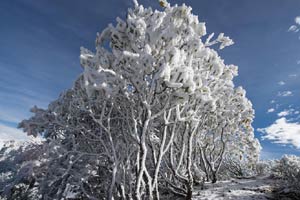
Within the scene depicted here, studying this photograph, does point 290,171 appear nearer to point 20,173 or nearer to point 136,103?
point 136,103

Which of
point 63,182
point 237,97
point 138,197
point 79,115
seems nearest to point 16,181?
point 63,182

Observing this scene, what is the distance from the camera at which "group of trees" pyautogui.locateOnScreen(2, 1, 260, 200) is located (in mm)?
6776

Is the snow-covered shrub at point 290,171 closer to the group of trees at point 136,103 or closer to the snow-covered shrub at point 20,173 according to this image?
the group of trees at point 136,103

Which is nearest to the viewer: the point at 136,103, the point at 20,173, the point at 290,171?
the point at 136,103

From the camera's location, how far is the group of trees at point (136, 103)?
6.78 meters

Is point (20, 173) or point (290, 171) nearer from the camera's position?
point (20, 173)

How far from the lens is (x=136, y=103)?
8.06 m

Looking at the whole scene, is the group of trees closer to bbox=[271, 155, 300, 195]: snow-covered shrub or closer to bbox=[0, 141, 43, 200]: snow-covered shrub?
bbox=[0, 141, 43, 200]: snow-covered shrub

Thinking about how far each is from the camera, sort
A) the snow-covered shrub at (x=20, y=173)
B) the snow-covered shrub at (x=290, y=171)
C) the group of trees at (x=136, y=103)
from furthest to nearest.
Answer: the snow-covered shrub at (x=20, y=173) < the snow-covered shrub at (x=290, y=171) < the group of trees at (x=136, y=103)

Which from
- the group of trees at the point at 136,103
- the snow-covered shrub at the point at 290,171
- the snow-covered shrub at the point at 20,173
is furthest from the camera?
the snow-covered shrub at the point at 20,173

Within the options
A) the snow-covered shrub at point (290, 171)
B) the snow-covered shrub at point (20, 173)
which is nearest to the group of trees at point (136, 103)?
the snow-covered shrub at point (20, 173)

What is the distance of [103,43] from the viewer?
814 centimetres

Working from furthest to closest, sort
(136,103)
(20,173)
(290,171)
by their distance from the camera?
(290,171) < (20,173) < (136,103)

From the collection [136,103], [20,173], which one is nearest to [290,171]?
[136,103]
